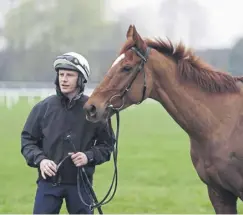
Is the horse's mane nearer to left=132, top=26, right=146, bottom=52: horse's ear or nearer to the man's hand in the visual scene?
left=132, top=26, right=146, bottom=52: horse's ear

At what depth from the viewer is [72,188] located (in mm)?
4273

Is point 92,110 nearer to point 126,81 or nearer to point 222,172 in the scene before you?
point 126,81

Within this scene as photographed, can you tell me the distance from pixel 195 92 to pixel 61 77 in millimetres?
1020

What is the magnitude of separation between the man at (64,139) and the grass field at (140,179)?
2.81 m

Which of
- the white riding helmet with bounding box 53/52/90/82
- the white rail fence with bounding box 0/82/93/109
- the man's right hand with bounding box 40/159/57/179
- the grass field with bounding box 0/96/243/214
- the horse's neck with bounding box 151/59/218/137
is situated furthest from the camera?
the white rail fence with bounding box 0/82/93/109

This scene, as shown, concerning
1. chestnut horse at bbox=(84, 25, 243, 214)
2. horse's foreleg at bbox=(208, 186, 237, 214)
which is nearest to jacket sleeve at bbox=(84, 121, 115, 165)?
chestnut horse at bbox=(84, 25, 243, 214)

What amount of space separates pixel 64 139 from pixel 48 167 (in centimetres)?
26

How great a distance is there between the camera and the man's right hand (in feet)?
13.4

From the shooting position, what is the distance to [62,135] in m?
4.22

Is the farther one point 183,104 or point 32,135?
point 183,104

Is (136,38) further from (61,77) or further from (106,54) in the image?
(106,54)

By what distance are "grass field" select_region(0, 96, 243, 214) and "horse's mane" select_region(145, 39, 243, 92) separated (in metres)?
2.80

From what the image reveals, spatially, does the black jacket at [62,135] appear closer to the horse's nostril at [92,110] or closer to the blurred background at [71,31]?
the horse's nostril at [92,110]

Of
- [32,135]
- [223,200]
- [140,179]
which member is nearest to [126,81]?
[32,135]
